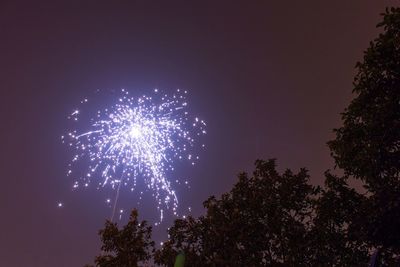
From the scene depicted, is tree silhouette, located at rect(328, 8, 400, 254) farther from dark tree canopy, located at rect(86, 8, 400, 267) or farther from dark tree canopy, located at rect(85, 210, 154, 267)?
dark tree canopy, located at rect(85, 210, 154, 267)

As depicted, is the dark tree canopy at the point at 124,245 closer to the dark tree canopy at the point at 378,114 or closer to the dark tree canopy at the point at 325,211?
the dark tree canopy at the point at 325,211

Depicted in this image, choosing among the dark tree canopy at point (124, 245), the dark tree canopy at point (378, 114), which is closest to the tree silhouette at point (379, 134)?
the dark tree canopy at point (378, 114)

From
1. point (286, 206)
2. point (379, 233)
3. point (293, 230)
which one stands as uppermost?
point (286, 206)

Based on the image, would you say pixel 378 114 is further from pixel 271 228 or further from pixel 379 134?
pixel 271 228

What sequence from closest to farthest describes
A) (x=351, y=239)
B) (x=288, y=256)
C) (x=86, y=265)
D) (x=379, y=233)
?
(x=379, y=233), (x=351, y=239), (x=288, y=256), (x=86, y=265)

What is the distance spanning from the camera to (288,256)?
55.7 ft

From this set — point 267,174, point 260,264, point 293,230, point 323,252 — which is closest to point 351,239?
point 323,252

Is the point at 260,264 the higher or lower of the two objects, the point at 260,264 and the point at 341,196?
the lower

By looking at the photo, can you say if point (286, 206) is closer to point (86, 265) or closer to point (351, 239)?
point (351, 239)

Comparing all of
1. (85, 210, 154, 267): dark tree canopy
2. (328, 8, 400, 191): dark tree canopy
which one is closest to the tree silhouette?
(328, 8, 400, 191): dark tree canopy

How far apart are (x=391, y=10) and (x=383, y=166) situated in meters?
4.61

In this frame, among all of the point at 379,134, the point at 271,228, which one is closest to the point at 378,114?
the point at 379,134

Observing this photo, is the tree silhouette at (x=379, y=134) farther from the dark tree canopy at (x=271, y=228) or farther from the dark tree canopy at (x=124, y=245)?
the dark tree canopy at (x=124, y=245)

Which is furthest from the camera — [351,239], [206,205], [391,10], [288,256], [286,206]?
[206,205]
